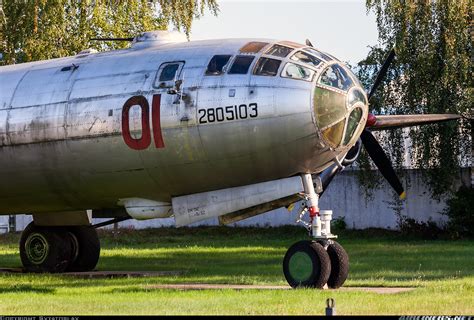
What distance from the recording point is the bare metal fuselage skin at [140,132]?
19.7m

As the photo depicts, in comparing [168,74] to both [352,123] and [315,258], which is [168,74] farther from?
[315,258]

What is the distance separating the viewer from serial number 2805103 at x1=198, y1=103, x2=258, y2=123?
1966 cm

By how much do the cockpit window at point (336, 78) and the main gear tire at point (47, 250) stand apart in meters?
9.27

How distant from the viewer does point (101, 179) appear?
21.5 metres

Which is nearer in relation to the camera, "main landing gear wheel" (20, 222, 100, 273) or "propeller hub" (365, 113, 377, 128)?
"propeller hub" (365, 113, 377, 128)

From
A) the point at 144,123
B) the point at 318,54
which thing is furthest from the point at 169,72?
the point at 318,54

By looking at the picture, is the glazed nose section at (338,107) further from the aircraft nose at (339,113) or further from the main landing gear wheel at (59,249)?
the main landing gear wheel at (59,249)

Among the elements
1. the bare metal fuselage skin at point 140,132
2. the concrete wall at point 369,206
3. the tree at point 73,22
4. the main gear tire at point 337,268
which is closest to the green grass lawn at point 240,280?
the main gear tire at point 337,268

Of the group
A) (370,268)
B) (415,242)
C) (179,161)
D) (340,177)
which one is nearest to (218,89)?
(179,161)

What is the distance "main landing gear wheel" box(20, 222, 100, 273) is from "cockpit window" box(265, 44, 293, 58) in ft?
27.9

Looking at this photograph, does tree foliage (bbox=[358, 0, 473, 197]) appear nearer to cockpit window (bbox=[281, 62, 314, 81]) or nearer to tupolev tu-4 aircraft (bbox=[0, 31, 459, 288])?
tupolev tu-4 aircraft (bbox=[0, 31, 459, 288])

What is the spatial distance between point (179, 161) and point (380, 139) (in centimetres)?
2138

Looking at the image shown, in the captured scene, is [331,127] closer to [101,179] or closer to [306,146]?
[306,146]

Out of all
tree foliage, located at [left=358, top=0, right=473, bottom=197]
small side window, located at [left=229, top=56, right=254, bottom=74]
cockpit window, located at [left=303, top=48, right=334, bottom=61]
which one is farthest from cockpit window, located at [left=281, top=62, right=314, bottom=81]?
tree foliage, located at [left=358, top=0, right=473, bottom=197]
